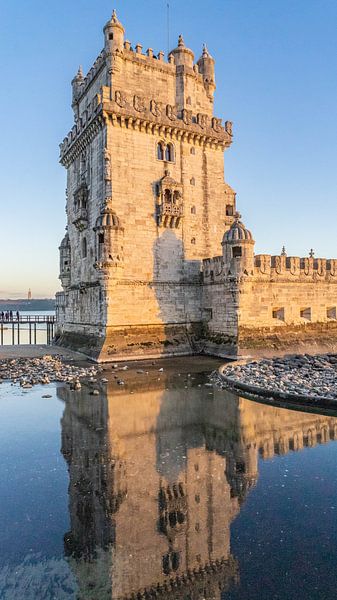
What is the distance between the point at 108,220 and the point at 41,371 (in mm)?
9261

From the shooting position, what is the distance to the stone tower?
22.9 m

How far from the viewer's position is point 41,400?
535 inches

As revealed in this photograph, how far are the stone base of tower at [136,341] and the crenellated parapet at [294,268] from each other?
609 centimetres

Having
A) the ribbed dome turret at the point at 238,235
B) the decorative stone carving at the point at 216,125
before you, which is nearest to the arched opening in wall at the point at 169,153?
the decorative stone carving at the point at 216,125

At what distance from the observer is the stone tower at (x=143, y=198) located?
75.2 feet

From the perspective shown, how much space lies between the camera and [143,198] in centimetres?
2433

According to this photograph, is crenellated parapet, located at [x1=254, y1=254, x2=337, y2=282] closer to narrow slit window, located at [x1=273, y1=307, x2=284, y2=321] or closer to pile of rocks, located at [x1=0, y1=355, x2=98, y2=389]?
narrow slit window, located at [x1=273, y1=307, x2=284, y2=321]

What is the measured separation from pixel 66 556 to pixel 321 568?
137 inches

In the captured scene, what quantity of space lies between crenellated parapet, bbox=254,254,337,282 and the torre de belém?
7 cm

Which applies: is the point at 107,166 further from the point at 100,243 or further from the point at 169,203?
→ the point at 100,243

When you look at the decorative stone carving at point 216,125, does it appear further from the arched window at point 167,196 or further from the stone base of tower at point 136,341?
the stone base of tower at point 136,341

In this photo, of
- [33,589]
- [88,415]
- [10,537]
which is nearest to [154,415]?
[88,415]

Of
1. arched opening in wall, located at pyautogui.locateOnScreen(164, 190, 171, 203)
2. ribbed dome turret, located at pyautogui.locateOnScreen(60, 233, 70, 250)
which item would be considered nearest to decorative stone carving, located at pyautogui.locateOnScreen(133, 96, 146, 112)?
arched opening in wall, located at pyautogui.locateOnScreen(164, 190, 171, 203)

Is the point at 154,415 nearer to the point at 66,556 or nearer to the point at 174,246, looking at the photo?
the point at 66,556
